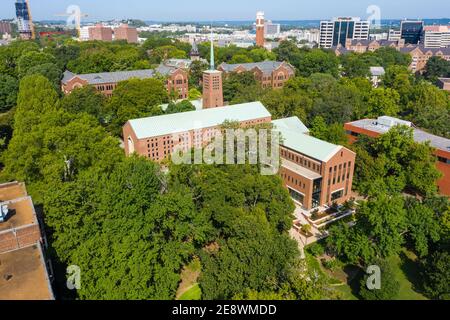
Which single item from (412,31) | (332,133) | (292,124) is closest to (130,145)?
(292,124)

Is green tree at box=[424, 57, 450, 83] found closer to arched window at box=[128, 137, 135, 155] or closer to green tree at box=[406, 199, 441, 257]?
green tree at box=[406, 199, 441, 257]

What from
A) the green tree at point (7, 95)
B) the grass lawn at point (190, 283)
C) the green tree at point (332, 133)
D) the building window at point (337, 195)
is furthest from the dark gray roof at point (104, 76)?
the grass lawn at point (190, 283)

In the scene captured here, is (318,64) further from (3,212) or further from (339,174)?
(3,212)

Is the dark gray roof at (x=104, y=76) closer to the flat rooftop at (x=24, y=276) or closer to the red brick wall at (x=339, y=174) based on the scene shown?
the red brick wall at (x=339, y=174)
